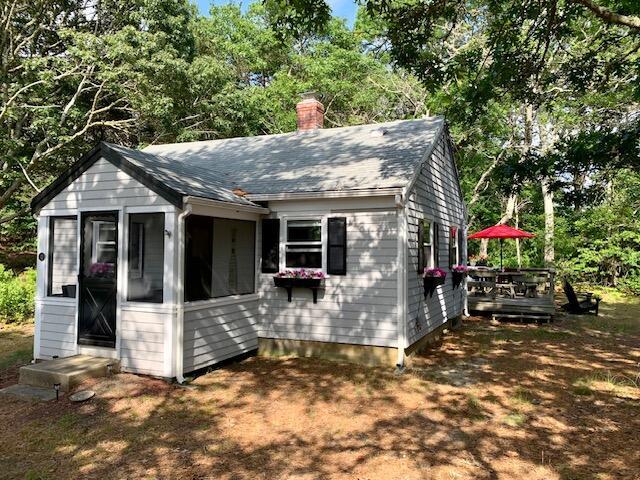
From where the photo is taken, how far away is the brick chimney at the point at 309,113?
40.3ft

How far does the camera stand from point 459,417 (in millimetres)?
5418

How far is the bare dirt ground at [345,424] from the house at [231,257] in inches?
24.6

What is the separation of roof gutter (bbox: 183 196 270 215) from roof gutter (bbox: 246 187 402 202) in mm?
229

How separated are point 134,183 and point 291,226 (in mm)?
2899

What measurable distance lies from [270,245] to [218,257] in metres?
1.11

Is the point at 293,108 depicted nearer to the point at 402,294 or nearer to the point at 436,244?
the point at 436,244

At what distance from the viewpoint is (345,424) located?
5.20 meters

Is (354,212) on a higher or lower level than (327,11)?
lower

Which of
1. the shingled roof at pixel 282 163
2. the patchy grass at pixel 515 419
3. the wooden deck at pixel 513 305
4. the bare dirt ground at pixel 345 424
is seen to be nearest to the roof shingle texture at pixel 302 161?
the shingled roof at pixel 282 163

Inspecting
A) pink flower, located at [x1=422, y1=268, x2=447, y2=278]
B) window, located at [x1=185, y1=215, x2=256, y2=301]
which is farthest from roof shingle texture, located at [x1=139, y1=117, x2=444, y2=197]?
pink flower, located at [x1=422, y1=268, x2=447, y2=278]

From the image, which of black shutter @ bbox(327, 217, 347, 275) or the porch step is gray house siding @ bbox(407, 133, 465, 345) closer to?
black shutter @ bbox(327, 217, 347, 275)

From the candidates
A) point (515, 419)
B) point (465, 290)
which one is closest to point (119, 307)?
point (515, 419)

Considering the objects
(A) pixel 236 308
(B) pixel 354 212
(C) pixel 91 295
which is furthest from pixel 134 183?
(B) pixel 354 212

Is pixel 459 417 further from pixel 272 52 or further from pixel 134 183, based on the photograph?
pixel 272 52
